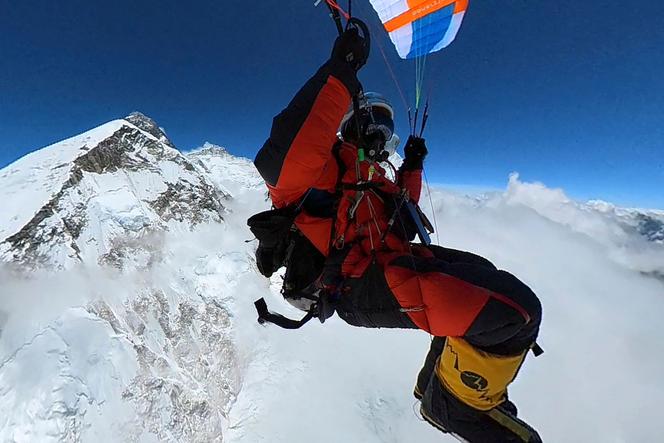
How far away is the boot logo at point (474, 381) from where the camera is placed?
2521 mm

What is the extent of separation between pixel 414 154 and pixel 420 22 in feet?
4.82

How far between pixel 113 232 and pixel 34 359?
27.0m

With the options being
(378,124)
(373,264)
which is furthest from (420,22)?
(373,264)

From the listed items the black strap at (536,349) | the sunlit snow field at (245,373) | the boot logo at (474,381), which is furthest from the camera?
the sunlit snow field at (245,373)

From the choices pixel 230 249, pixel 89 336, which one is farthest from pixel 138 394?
pixel 230 249

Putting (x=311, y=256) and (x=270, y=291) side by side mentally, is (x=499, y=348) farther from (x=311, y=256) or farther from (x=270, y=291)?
Answer: (x=270, y=291)

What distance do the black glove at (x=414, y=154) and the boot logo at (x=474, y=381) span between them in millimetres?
2281

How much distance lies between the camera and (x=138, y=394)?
152 feet

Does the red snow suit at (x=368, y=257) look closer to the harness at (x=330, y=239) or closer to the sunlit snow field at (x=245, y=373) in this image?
the harness at (x=330, y=239)

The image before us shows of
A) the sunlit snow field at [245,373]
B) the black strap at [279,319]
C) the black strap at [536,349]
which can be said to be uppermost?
the black strap at [536,349]

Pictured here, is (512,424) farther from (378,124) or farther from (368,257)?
(378,124)

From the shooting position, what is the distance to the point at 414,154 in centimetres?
419

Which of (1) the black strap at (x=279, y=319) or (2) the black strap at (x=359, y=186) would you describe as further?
(1) the black strap at (x=279, y=319)

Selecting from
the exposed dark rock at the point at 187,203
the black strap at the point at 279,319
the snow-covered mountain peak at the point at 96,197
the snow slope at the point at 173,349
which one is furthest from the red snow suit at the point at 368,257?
the exposed dark rock at the point at 187,203
